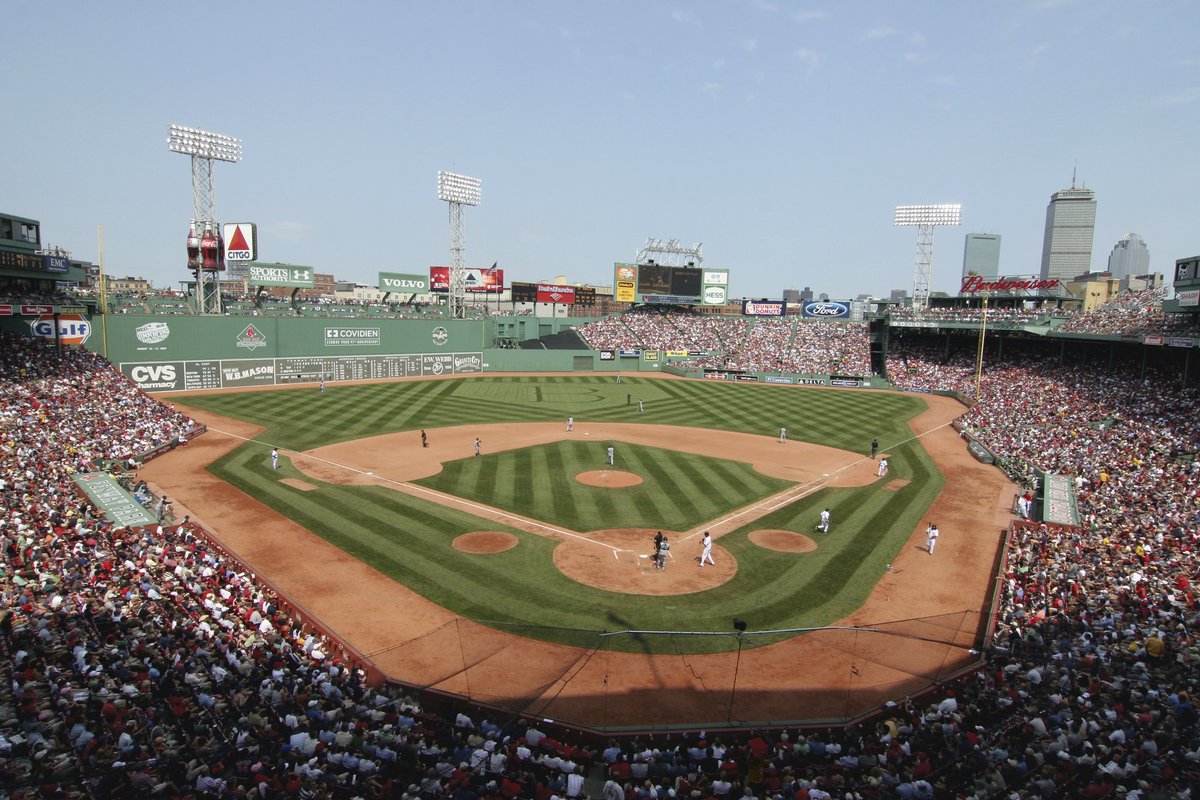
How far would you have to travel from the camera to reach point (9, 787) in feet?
28.2

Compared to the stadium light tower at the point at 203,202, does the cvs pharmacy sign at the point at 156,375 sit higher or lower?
lower

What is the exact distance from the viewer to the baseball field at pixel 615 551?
14.4 meters

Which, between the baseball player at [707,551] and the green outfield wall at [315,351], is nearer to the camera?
the baseball player at [707,551]

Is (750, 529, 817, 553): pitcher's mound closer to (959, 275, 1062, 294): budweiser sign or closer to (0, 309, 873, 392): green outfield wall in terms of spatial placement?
(0, 309, 873, 392): green outfield wall

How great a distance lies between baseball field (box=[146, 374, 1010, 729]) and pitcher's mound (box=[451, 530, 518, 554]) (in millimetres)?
125

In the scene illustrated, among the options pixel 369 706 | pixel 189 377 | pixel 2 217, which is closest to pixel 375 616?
pixel 369 706

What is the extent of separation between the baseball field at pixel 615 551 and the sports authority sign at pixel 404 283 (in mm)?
31885

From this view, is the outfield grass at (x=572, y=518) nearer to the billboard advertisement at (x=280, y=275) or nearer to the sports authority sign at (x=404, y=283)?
the billboard advertisement at (x=280, y=275)

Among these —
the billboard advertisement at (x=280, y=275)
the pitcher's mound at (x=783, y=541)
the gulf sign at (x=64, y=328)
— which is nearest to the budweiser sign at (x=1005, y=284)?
the pitcher's mound at (x=783, y=541)

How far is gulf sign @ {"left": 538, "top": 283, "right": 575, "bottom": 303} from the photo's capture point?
89.4 metres

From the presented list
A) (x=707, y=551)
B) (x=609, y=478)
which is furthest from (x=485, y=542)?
(x=609, y=478)

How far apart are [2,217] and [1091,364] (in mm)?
74244

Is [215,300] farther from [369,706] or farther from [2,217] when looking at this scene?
[369,706]

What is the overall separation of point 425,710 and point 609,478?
18087mm
